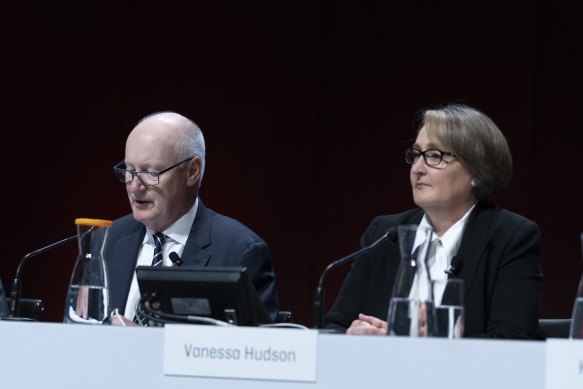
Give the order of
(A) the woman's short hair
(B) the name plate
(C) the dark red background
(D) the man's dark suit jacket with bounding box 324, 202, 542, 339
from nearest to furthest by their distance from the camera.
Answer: (B) the name plate → (D) the man's dark suit jacket with bounding box 324, 202, 542, 339 → (A) the woman's short hair → (C) the dark red background

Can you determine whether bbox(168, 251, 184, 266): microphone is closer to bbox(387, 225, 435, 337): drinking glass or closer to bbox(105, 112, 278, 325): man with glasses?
bbox(105, 112, 278, 325): man with glasses

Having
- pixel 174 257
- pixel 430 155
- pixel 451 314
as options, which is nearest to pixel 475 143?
pixel 430 155

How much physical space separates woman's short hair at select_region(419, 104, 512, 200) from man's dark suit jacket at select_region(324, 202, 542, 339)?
83mm

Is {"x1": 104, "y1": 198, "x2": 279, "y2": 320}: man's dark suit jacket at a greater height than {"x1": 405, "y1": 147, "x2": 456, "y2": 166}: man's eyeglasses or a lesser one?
lesser

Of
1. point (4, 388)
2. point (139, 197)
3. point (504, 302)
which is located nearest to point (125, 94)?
point (139, 197)

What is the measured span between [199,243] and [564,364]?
1.73 m

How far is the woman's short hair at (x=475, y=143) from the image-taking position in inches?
112

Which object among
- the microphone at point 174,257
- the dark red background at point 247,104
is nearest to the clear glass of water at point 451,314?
the microphone at point 174,257

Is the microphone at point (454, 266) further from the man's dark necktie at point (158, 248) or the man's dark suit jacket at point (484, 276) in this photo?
the man's dark necktie at point (158, 248)

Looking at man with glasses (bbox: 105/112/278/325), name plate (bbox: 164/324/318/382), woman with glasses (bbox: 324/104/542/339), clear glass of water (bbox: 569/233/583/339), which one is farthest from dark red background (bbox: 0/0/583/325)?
name plate (bbox: 164/324/318/382)

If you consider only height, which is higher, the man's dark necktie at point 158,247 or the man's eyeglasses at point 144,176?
the man's eyeglasses at point 144,176

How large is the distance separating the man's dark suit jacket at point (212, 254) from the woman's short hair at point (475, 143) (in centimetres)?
64

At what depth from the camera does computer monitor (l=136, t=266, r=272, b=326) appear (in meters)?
1.96

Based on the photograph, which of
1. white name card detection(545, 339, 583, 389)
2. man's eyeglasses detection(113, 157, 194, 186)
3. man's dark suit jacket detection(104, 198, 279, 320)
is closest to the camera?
white name card detection(545, 339, 583, 389)
